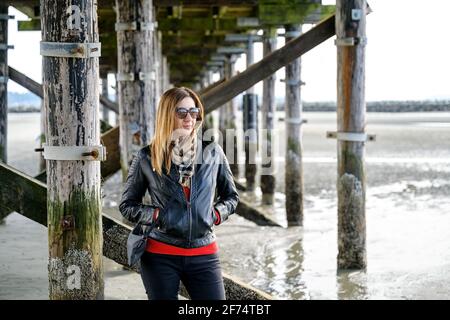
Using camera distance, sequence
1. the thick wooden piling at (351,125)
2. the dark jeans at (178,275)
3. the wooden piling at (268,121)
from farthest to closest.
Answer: the wooden piling at (268,121), the thick wooden piling at (351,125), the dark jeans at (178,275)

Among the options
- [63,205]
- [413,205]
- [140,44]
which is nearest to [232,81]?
[140,44]

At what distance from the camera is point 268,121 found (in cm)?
1336

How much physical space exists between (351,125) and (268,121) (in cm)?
632

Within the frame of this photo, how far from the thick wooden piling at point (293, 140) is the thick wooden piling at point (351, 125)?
3.36 m

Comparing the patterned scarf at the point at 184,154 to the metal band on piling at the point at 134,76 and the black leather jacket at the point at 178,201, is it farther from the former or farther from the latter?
the metal band on piling at the point at 134,76

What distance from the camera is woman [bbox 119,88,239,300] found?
3332mm

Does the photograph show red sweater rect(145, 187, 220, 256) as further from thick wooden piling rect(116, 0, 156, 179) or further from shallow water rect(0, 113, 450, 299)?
thick wooden piling rect(116, 0, 156, 179)

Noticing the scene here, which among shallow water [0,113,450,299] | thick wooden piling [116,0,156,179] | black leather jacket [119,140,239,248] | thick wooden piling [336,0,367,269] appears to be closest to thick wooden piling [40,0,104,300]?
black leather jacket [119,140,239,248]

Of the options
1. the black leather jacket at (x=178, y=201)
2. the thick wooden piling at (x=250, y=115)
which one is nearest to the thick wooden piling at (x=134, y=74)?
the black leather jacket at (x=178, y=201)

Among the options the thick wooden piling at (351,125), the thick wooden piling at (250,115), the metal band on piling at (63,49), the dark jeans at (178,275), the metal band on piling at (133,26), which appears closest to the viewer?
the dark jeans at (178,275)

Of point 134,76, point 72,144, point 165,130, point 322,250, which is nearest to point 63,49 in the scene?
point 72,144

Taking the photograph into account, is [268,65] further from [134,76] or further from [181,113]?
[181,113]

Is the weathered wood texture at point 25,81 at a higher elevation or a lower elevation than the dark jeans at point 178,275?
higher

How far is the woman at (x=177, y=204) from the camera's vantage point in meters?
3.33
